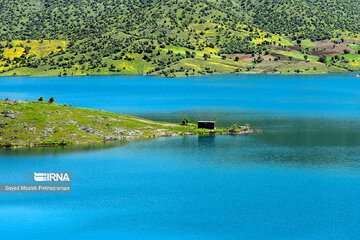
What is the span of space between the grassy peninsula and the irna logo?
2702 cm

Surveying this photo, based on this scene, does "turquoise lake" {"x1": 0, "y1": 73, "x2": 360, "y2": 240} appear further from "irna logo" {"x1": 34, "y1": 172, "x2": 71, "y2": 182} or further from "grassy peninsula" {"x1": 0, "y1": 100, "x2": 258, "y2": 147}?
"grassy peninsula" {"x1": 0, "y1": 100, "x2": 258, "y2": 147}

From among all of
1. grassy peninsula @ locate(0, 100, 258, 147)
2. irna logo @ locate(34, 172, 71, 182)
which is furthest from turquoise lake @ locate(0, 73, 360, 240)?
grassy peninsula @ locate(0, 100, 258, 147)

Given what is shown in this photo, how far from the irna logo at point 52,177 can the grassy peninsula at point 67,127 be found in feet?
88.7

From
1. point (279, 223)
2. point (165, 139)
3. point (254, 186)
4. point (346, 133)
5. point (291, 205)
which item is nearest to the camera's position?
point (279, 223)

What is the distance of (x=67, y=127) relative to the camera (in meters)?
139

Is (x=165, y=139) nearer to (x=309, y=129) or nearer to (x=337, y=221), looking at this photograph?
(x=309, y=129)

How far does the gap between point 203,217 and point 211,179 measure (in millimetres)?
23363

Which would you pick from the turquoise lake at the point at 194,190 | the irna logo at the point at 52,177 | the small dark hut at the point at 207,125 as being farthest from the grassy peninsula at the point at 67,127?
the irna logo at the point at 52,177

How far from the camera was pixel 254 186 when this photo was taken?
97188 millimetres

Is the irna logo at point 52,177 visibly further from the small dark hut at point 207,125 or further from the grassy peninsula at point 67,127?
the small dark hut at point 207,125

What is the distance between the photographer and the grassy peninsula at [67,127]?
5256 inches

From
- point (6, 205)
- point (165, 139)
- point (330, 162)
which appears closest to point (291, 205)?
point (330, 162)

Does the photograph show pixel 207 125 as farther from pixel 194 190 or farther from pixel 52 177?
pixel 52 177

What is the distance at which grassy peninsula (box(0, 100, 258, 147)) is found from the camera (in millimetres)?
133500
